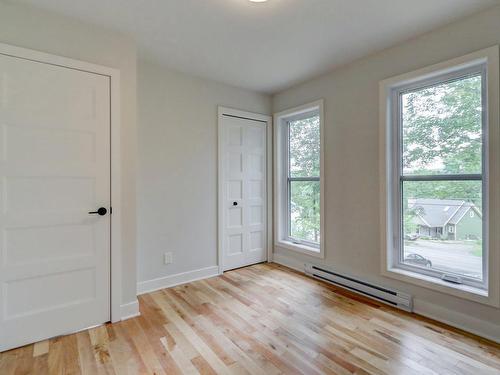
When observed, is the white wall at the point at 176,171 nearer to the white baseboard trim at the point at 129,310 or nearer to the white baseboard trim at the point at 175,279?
the white baseboard trim at the point at 175,279

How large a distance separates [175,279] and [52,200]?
5.16 feet

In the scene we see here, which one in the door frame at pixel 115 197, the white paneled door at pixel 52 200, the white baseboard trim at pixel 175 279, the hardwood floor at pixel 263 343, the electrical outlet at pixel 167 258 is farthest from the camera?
the electrical outlet at pixel 167 258

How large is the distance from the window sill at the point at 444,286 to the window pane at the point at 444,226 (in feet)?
0.39

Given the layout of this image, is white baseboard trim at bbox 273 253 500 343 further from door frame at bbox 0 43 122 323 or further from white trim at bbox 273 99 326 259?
door frame at bbox 0 43 122 323

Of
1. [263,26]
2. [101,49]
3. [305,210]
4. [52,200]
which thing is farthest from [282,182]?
[52,200]

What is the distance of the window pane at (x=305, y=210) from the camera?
351 centimetres

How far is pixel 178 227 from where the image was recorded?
3.13m

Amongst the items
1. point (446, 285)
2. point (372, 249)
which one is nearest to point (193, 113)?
point (372, 249)

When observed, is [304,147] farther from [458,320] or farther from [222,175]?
[458,320]

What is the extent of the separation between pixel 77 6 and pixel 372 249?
3323 mm

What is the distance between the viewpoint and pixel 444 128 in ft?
7.68

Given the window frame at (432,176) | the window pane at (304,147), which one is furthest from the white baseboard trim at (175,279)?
the window frame at (432,176)

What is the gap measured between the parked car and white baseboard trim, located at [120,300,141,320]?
2.60 m

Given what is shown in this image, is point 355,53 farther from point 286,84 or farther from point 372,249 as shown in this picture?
point 372,249
